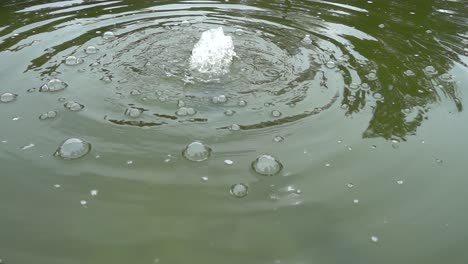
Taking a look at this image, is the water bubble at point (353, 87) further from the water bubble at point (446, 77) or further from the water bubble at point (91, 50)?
the water bubble at point (91, 50)

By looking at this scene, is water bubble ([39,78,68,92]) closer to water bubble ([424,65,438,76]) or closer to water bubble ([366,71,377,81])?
water bubble ([366,71,377,81])

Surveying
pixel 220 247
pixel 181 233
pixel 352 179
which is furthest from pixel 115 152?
pixel 352 179

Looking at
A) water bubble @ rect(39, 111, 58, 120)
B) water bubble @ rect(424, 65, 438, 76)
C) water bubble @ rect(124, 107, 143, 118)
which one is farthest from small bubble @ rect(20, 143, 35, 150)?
water bubble @ rect(424, 65, 438, 76)

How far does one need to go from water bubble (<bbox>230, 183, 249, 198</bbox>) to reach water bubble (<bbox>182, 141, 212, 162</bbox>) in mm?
328

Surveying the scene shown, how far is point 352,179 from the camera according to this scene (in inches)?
104

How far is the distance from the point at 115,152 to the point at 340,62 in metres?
2.33

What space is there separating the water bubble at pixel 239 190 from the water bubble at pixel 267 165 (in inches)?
6.7

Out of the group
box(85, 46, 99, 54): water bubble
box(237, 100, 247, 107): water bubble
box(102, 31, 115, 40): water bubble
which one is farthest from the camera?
box(102, 31, 115, 40): water bubble

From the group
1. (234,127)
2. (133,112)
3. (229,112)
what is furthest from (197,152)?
(133,112)

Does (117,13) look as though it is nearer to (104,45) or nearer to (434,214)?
(104,45)

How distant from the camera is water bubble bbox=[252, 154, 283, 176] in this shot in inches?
105

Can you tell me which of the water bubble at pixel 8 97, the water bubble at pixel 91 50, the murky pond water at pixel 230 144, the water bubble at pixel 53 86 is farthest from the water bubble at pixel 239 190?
the water bubble at pixel 91 50

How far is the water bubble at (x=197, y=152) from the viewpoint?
108 inches

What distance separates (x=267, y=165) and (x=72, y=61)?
224 cm
